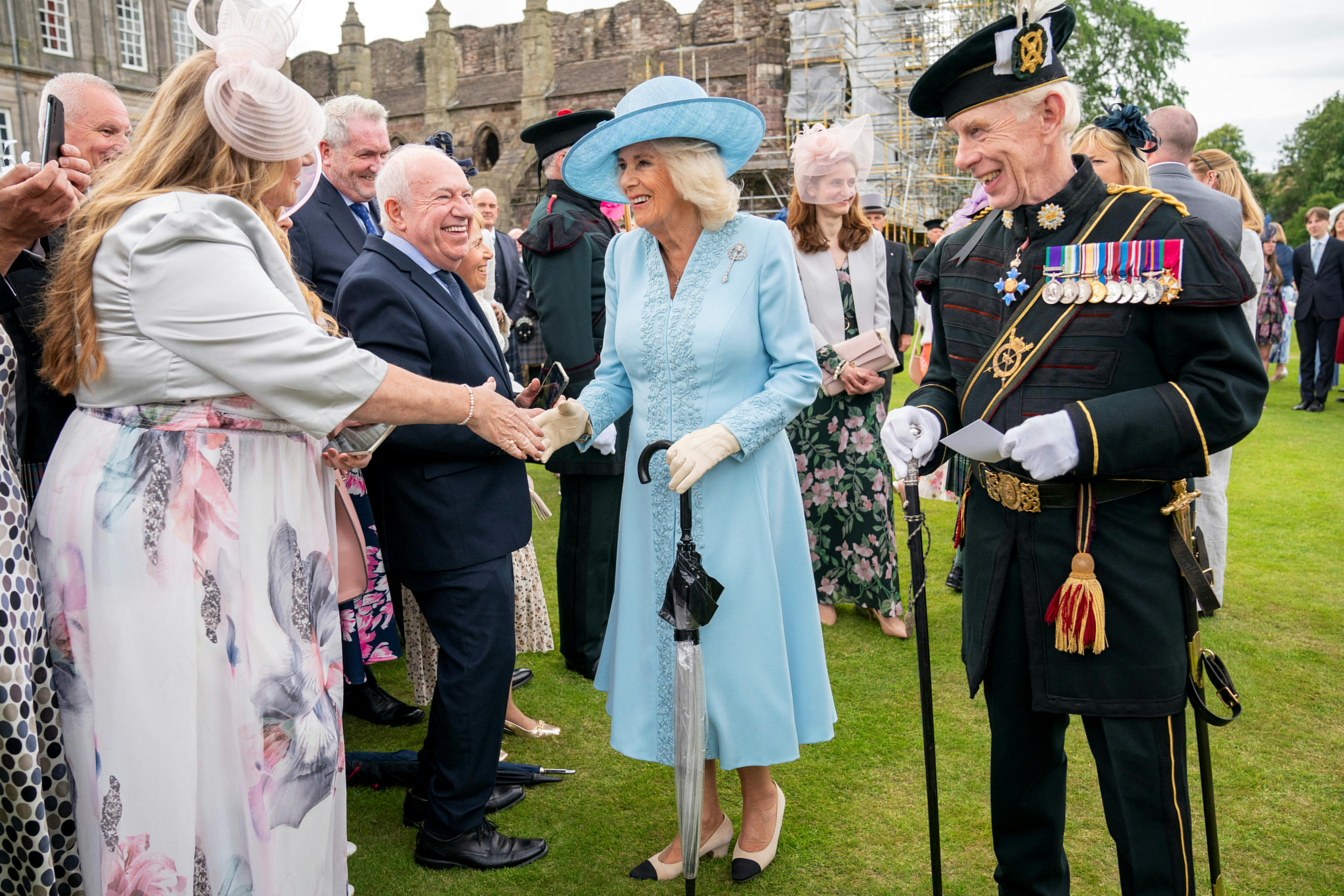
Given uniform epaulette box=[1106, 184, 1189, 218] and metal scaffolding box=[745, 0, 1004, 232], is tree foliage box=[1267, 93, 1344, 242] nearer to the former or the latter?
metal scaffolding box=[745, 0, 1004, 232]

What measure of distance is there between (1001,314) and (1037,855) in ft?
4.45

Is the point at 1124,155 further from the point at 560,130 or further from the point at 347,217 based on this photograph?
the point at 347,217

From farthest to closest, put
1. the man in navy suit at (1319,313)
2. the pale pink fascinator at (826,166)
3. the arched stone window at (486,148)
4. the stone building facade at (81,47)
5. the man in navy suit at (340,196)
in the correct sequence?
the arched stone window at (486,148)
the stone building facade at (81,47)
the man in navy suit at (1319,313)
the pale pink fascinator at (826,166)
the man in navy suit at (340,196)

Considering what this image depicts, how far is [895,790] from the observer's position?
3434mm

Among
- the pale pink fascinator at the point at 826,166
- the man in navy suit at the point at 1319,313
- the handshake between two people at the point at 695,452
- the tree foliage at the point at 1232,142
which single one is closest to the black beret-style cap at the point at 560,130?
the pale pink fascinator at the point at 826,166

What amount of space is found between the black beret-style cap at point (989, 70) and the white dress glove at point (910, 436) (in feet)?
2.36

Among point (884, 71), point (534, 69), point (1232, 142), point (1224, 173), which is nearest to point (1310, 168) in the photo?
point (1232, 142)

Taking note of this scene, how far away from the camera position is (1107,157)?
3.30 metres

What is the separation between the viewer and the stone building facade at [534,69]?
2820cm

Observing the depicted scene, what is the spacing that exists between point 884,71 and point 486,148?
54.4 feet

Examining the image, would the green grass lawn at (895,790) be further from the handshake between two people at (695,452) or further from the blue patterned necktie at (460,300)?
the blue patterned necktie at (460,300)

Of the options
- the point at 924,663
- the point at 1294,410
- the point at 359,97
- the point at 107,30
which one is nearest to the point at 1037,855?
the point at 924,663

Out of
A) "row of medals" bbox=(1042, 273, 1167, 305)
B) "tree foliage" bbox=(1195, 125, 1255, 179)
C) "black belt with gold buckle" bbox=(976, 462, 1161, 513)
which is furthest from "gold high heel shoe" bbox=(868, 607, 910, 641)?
"tree foliage" bbox=(1195, 125, 1255, 179)

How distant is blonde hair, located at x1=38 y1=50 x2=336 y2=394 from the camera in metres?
1.96
